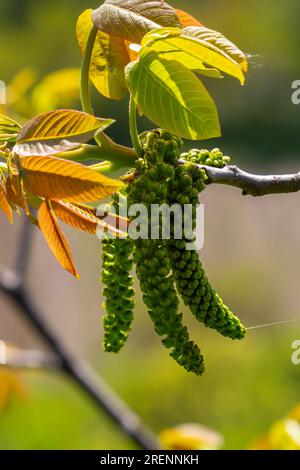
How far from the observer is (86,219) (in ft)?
2.25

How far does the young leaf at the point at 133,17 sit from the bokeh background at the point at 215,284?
9.6 inches

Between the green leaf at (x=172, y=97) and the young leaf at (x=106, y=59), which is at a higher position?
the young leaf at (x=106, y=59)

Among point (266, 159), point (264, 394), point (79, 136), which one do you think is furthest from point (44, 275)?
point (79, 136)

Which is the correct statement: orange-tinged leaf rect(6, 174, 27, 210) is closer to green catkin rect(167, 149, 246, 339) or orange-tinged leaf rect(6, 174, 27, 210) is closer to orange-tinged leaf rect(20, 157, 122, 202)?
orange-tinged leaf rect(20, 157, 122, 202)

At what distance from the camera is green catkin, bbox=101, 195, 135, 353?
0.69m

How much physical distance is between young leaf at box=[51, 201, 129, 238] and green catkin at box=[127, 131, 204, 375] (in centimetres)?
3

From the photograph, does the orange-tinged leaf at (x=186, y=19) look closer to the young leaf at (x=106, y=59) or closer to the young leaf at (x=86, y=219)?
the young leaf at (x=106, y=59)

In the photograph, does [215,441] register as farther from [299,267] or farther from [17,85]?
[299,267]

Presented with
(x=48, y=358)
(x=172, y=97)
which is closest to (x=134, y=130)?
(x=172, y=97)

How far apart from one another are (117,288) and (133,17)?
0.81 feet

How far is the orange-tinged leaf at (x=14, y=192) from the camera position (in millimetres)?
671

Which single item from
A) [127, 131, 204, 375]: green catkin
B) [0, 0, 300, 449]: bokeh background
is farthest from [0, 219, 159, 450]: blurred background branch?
[127, 131, 204, 375]: green catkin

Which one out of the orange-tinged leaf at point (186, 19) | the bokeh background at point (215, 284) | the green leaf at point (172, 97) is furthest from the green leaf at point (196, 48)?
the bokeh background at point (215, 284)

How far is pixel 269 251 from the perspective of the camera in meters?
6.11
